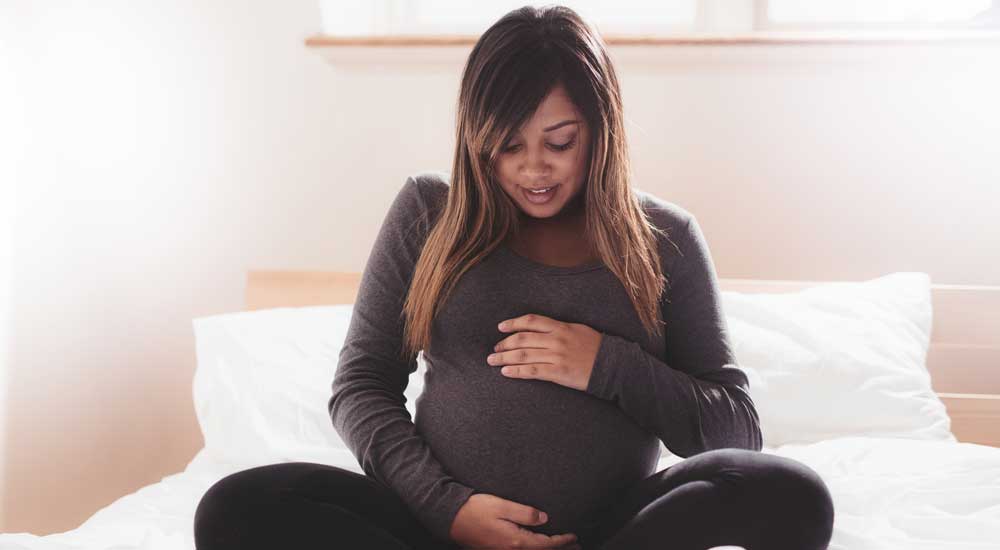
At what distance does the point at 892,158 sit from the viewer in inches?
77.3

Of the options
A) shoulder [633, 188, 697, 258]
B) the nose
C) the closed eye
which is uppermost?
the closed eye

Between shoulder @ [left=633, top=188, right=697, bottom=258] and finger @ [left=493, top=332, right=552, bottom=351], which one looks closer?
finger @ [left=493, top=332, right=552, bottom=351]

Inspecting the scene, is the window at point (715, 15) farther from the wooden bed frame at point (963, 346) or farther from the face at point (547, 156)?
the face at point (547, 156)

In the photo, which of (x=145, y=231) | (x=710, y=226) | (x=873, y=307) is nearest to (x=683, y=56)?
(x=710, y=226)

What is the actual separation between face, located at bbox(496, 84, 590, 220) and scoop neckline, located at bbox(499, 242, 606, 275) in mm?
58

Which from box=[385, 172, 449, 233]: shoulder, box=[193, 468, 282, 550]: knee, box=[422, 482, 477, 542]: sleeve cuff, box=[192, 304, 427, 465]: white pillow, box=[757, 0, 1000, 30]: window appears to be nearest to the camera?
box=[193, 468, 282, 550]: knee

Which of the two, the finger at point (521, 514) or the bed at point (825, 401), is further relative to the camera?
the bed at point (825, 401)

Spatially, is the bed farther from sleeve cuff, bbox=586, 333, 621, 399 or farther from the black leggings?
sleeve cuff, bbox=586, 333, 621, 399

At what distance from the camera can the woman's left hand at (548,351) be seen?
3.70ft

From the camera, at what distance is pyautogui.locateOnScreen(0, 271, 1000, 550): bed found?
1.29 metres

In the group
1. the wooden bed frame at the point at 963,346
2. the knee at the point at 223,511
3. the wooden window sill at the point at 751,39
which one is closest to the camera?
the knee at the point at 223,511

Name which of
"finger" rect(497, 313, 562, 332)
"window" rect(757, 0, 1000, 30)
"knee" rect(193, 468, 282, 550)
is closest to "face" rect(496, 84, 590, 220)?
"finger" rect(497, 313, 562, 332)

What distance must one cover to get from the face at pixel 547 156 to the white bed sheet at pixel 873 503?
0.51 meters

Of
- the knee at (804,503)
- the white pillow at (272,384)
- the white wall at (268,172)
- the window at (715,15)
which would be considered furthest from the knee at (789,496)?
the window at (715,15)
